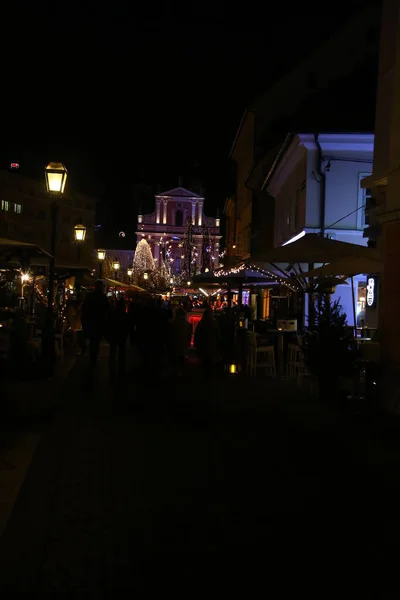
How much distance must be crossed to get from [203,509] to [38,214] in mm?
59985

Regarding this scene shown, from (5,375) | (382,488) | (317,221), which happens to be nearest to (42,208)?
(317,221)

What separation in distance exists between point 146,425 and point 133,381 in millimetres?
4935

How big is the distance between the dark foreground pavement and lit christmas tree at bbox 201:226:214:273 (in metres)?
57.5

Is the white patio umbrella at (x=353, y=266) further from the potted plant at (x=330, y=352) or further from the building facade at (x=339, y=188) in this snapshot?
the building facade at (x=339, y=188)

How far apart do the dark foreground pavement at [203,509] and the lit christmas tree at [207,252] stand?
5754 cm

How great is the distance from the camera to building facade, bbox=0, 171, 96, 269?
5609cm

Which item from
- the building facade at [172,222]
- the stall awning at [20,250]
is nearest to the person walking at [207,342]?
the stall awning at [20,250]

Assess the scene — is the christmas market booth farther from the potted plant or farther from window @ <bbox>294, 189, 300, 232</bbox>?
the potted plant

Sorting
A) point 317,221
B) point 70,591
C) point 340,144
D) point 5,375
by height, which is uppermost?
point 340,144

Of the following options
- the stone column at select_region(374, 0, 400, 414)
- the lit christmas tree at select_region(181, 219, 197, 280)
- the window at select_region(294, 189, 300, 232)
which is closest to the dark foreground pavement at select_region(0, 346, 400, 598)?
the stone column at select_region(374, 0, 400, 414)

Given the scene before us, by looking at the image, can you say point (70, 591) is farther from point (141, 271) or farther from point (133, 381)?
point (141, 271)

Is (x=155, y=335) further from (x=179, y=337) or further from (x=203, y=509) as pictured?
(x=203, y=509)

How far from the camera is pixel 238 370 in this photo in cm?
1648

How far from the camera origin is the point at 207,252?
72.4m
